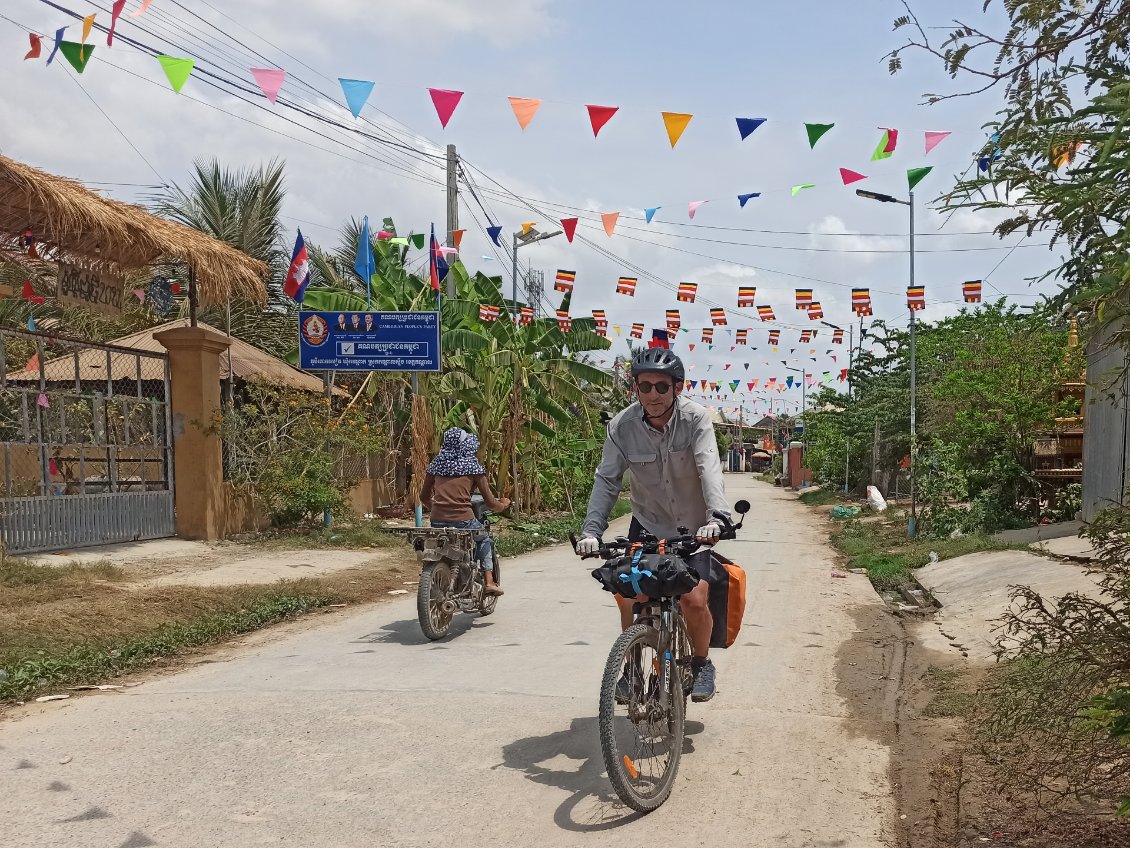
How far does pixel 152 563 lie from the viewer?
11.4m

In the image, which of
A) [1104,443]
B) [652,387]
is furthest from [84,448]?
[1104,443]

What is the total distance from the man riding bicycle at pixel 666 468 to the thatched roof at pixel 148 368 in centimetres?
917

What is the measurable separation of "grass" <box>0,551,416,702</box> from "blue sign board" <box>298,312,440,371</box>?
557cm

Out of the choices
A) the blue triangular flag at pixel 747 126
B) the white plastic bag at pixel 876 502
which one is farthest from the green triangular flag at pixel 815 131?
the white plastic bag at pixel 876 502

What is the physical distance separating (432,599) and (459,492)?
3.76 feet

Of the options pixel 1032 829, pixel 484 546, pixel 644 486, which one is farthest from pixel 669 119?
pixel 1032 829

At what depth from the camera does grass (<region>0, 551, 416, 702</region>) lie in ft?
21.2

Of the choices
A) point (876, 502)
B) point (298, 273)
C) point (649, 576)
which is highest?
point (298, 273)

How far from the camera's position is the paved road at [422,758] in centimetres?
378

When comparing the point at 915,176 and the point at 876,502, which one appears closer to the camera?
the point at 915,176

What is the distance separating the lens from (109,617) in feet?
26.2

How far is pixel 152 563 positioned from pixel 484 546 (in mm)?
5057

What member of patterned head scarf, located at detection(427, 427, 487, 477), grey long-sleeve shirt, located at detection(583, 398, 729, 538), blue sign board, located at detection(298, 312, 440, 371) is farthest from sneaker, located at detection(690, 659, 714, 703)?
blue sign board, located at detection(298, 312, 440, 371)

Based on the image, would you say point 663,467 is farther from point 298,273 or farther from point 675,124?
point 298,273
